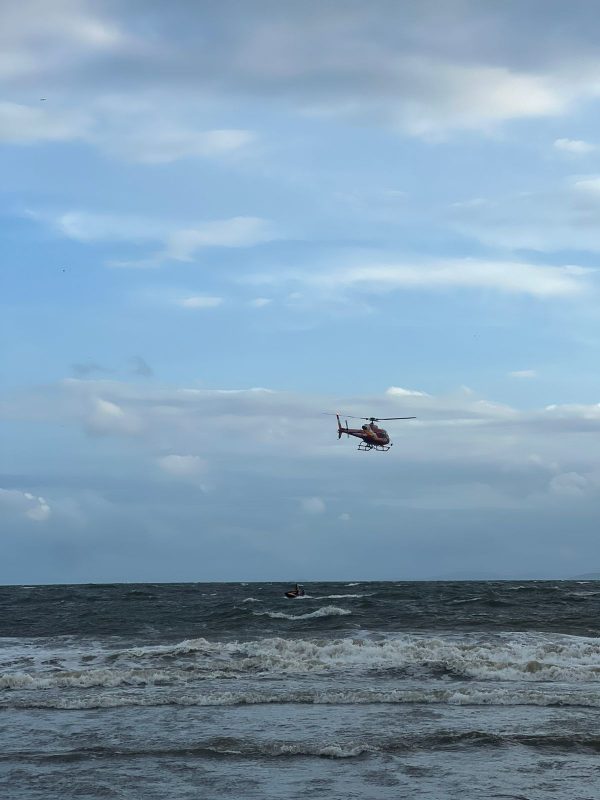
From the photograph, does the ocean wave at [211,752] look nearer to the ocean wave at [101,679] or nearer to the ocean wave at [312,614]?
the ocean wave at [101,679]

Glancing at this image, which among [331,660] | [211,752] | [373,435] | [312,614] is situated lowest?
[331,660]

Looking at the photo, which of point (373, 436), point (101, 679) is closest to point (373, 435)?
point (373, 436)

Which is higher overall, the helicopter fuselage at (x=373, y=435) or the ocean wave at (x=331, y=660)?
the helicopter fuselage at (x=373, y=435)

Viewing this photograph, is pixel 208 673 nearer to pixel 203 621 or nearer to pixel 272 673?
pixel 272 673

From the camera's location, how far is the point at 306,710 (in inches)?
803

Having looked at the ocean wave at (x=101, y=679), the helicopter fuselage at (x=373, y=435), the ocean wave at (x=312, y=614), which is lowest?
the ocean wave at (x=312, y=614)

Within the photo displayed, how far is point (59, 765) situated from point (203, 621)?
2719cm

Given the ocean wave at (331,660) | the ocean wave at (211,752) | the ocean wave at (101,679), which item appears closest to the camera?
the ocean wave at (211,752)

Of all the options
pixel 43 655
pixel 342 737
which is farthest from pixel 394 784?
pixel 43 655

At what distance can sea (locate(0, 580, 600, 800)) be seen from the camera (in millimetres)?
14398

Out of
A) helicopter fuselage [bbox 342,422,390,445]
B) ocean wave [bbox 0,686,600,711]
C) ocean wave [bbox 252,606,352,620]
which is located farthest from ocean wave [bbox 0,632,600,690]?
helicopter fuselage [bbox 342,422,390,445]

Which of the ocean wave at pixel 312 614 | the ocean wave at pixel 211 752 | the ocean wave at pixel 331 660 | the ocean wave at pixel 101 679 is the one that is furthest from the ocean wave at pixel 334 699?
the ocean wave at pixel 312 614

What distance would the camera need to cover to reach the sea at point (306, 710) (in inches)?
567

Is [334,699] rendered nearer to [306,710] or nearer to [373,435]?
[306,710]
